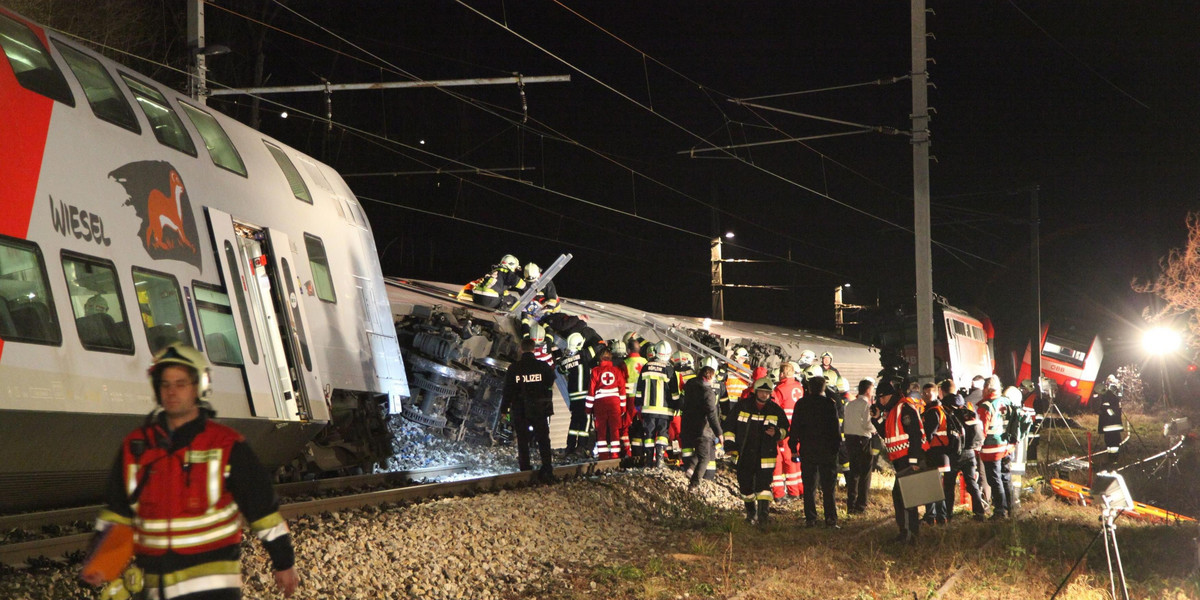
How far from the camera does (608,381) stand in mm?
15273

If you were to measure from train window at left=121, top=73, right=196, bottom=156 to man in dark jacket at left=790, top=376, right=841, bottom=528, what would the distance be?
23.1ft

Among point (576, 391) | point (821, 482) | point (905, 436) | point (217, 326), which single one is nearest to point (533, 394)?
point (576, 391)

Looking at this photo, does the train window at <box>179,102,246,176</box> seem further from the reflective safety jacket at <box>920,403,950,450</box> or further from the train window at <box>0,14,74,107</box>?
the reflective safety jacket at <box>920,403,950,450</box>

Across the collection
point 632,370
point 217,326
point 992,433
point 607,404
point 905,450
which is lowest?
point 992,433

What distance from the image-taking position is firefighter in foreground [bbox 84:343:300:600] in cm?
386

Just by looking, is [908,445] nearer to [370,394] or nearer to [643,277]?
[370,394]

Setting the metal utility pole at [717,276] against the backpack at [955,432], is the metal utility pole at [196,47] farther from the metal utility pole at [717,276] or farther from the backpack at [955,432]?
the metal utility pole at [717,276]

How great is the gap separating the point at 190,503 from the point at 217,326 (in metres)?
6.36

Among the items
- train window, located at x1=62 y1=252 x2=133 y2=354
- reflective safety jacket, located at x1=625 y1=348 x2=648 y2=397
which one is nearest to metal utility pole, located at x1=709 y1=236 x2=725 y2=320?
reflective safety jacket, located at x1=625 y1=348 x2=648 y2=397

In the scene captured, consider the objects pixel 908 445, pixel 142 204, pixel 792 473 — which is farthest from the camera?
pixel 792 473

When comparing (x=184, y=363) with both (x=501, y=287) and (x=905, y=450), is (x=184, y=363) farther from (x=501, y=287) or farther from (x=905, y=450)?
(x=501, y=287)

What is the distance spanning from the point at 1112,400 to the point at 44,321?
59.0ft

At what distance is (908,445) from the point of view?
38.6 ft

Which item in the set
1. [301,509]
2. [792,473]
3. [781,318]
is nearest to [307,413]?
[301,509]
